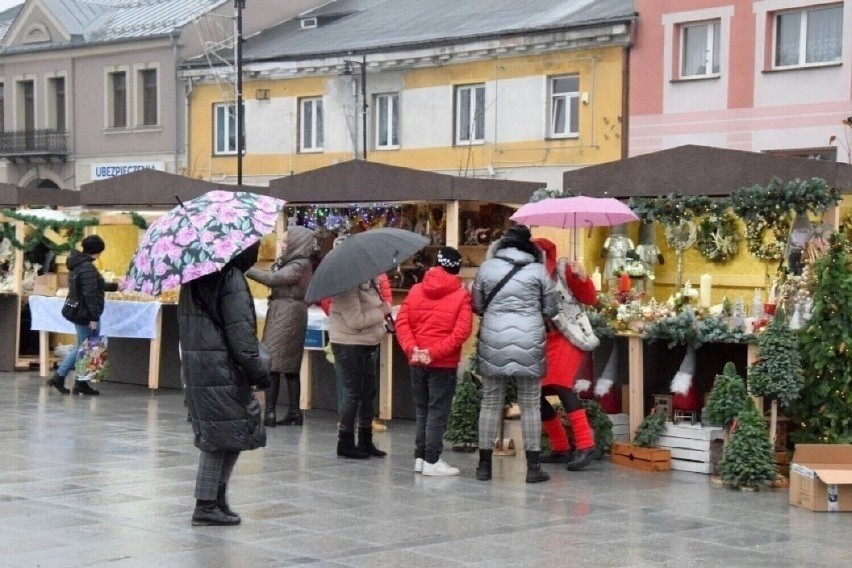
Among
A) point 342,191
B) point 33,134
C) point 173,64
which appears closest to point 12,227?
point 342,191

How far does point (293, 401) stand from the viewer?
47.0 ft

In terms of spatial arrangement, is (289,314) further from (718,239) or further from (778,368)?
(778,368)

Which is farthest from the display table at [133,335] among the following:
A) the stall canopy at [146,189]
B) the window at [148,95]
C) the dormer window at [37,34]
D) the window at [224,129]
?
the dormer window at [37,34]

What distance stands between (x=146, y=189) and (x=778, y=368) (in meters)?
8.83

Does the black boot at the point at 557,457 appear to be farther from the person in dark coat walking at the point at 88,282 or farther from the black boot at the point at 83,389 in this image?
the black boot at the point at 83,389

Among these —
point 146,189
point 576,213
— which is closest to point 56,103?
point 146,189

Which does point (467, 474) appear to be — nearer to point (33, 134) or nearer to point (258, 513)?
point (258, 513)

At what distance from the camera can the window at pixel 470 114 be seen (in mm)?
34031

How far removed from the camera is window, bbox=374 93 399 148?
36.1 meters

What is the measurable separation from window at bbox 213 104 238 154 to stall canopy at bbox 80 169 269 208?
21462mm

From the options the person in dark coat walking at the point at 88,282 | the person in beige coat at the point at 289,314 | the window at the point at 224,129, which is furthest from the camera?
the window at the point at 224,129

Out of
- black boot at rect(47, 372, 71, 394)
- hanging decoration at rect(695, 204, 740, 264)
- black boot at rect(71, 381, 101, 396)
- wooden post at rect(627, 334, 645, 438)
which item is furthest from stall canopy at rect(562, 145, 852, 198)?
black boot at rect(47, 372, 71, 394)

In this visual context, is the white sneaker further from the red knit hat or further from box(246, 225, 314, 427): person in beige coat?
box(246, 225, 314, 427): person in beige coat

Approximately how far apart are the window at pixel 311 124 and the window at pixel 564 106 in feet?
22.8
